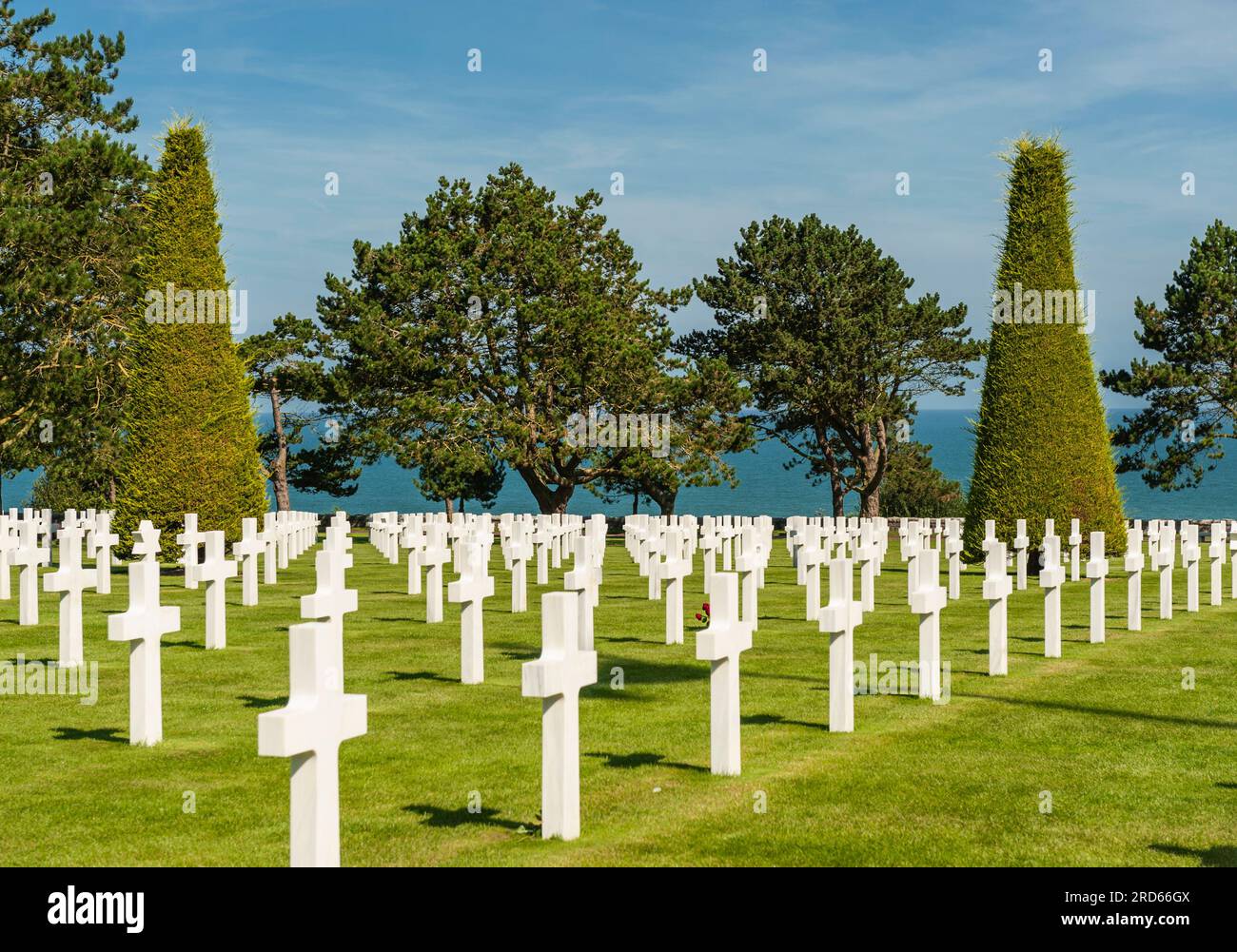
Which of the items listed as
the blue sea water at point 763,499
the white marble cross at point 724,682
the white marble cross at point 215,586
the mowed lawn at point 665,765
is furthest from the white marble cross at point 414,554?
the blue sea water at point 763,499

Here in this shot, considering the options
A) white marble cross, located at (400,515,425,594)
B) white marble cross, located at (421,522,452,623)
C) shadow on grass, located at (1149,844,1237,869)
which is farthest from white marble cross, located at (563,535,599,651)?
white marble cross, located at (400,515,425,594)

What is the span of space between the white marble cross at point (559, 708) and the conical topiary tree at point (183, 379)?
62.3ft

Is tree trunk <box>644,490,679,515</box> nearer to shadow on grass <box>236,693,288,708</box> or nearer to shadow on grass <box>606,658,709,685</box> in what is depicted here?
shadow on grass <box>606,658,709,685</box>

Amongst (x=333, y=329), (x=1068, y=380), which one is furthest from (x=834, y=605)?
(x=333, y=329)

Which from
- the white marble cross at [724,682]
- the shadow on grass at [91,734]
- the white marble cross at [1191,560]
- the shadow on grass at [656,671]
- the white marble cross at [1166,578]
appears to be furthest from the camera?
the white marble cross at [1191,560]

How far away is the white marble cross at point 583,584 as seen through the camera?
32.1ft

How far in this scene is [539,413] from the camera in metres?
35.8

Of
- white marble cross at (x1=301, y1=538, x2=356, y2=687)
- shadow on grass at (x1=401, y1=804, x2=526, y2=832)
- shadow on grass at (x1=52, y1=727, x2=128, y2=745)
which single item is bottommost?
shadow on grass at (x1=52, y1=727, x2=128, y2=745)

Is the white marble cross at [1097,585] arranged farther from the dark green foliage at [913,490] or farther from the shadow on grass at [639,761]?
the dark green foliage at [913,490]

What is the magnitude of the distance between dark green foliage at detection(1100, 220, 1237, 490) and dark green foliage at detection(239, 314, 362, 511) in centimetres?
Answer: 2264

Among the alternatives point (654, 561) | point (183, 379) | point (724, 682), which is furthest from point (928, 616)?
point (183, 379)

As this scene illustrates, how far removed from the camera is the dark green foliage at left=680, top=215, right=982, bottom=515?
4122 cm

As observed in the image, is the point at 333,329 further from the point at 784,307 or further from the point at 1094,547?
the point at 1094,547

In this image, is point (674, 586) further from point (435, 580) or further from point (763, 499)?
point (763, 499)
